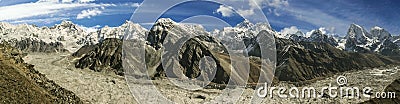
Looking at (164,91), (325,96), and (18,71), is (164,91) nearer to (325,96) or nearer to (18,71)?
(325,96)

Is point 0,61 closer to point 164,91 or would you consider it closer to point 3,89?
point 3,89

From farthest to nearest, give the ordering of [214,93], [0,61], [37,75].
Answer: [214,93]
[37,75]
[0,61]

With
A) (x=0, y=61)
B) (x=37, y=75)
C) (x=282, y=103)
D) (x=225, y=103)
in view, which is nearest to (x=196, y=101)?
(x=225, y=103)

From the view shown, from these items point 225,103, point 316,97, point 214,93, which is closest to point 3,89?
Answer: point 225,103

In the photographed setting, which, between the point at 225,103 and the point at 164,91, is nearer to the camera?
the point at 225,103

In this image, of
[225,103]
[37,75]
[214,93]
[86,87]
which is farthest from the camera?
[214,93]

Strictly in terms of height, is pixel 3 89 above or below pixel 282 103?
above
